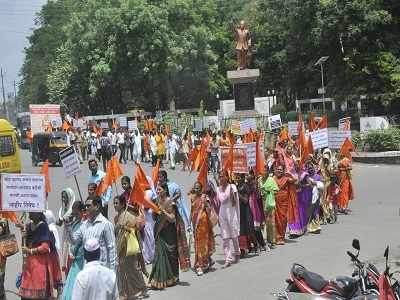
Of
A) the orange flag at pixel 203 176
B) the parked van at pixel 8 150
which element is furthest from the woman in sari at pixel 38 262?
the parked van at pixel 8 150

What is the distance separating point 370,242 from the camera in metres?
11.9

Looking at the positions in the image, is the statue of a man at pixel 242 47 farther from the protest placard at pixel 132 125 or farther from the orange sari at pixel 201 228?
the orange sari at pixel 201 228

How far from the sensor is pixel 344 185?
15.0 meters

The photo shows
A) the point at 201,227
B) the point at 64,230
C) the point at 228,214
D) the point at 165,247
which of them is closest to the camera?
the point at 64,230

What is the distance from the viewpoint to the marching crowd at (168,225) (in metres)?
7.36

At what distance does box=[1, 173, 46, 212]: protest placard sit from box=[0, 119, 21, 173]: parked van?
39.5 feet

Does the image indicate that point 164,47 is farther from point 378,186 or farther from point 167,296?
point 167,296

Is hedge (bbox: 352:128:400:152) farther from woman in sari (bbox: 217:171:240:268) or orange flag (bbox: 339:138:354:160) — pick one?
woman in sari (bbox: 217:171:240:268)

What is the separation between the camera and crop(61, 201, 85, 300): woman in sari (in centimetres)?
713

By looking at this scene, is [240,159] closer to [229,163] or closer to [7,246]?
[229,163]

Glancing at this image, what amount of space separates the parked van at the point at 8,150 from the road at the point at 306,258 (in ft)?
27.8

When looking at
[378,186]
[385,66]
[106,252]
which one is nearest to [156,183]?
[106,252]

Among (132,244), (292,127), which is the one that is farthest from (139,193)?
(292,127)

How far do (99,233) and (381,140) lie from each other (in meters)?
21.3
